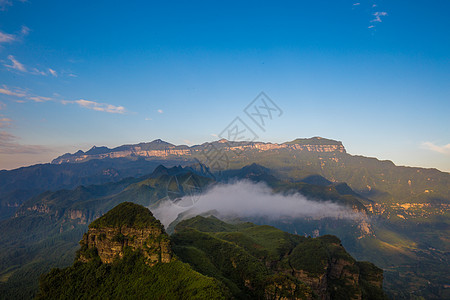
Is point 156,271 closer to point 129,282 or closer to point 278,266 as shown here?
point 129,282

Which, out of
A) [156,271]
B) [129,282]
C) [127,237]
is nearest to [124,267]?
[129,282]

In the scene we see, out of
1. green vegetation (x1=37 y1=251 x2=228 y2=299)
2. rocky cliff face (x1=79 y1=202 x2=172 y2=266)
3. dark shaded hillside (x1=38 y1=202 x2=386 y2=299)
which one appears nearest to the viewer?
green vegetation (x1=37 y1=251 x2=228 y2=299)

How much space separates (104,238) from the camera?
6969 centimetres

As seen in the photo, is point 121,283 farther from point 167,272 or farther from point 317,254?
point 317,254

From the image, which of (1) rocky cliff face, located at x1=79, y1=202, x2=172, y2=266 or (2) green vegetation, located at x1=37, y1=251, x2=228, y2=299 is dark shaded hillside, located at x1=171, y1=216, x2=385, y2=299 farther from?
(2) green vegetation, located at x1=37, y1=251, x2=228, y2=299

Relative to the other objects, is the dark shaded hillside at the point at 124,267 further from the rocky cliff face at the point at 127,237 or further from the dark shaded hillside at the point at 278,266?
the dark shaded hillside at the point at 278,266

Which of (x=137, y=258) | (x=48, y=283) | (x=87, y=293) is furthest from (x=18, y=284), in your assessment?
(x=137, y=258)

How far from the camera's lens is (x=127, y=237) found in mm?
68062

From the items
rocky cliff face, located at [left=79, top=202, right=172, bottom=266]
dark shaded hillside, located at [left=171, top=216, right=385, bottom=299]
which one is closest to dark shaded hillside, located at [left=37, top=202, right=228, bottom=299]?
rocky cliff face, located at [left=79, top=202, right=172, bottom=266]

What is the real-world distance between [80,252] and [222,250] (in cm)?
4813

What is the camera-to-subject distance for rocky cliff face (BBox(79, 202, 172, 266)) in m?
63.5

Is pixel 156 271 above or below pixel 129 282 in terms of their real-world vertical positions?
above

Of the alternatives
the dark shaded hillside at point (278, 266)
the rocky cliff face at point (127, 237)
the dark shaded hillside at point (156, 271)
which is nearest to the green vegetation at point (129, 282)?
the dark shaded hillside at point (156, 271)

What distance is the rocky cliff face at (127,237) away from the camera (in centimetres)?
6350
